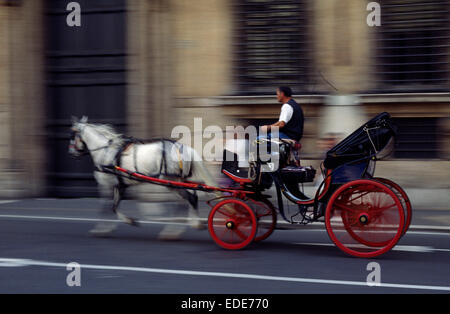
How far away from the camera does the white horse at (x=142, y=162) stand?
738cm

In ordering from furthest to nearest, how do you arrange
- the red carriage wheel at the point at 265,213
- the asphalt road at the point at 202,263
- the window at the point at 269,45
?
the window at the point at 269,45, the red carriage wheel at the point at 265,213, the asphalt road at the point at 202,263

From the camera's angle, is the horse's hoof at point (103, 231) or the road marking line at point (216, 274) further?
the horse's hoof at point (103, 231)

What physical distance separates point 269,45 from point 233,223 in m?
5.37

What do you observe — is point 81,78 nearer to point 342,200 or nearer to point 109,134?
point 109,134

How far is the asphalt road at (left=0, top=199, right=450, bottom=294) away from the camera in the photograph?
5.17 m

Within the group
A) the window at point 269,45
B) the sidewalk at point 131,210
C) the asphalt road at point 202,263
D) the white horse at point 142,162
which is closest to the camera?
the asphalt road at point 202,263

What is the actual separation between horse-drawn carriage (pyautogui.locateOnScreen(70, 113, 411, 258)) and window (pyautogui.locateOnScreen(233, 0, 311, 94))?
4.30 m

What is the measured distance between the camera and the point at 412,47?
34.7ft

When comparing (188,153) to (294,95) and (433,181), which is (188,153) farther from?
(433,181)

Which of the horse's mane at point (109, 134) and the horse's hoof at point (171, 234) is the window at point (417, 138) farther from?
the horse's mane at point (109, 134)

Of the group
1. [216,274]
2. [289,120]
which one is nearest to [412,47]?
[289,120]

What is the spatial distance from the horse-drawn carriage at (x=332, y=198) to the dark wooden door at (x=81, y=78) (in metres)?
4.87

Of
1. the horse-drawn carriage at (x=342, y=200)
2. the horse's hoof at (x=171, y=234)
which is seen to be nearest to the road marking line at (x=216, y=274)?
the horse-drawn carriage at (x=342, y=200)

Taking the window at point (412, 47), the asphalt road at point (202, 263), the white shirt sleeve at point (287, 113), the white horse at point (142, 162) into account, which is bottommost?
the asphalt road at point (202, 263)
